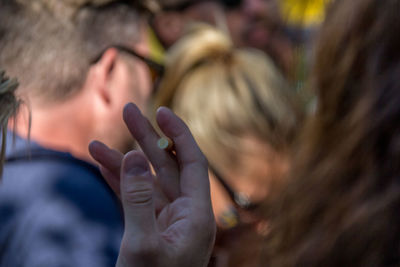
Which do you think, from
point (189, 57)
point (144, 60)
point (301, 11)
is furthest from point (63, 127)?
point (301, 11)

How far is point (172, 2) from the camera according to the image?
373cm

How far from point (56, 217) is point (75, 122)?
423mm

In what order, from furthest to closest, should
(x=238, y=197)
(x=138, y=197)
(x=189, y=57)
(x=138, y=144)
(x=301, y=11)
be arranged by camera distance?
(x=301, y=11) → (x=189, y=57) → (x=238, y=197) → (x=138, y=144) → (x=138, y=197)

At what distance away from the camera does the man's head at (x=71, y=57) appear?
1633 mm

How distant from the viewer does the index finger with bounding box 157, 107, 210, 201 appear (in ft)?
3.32

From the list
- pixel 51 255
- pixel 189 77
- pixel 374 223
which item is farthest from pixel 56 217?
pixel 189 77

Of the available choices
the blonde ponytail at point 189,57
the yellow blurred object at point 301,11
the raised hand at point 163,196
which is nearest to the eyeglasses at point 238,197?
the blonde ponytail at point 189,57

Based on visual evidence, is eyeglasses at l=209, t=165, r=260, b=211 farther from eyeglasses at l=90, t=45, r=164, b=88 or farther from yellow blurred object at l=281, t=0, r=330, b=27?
yellow blurred object at l=281, t=0, r=330, b=27

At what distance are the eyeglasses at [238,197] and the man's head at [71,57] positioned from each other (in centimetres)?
93

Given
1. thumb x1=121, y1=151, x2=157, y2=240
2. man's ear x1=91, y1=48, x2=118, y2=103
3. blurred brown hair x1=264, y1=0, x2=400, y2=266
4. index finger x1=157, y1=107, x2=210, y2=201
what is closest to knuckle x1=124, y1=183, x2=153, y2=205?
thumb x1=121, y1=151, x2=157, y2=240

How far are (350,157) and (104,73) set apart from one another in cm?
83

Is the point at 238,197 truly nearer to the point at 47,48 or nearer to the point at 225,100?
the point at 225,100

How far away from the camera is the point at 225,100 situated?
2752 millimetres

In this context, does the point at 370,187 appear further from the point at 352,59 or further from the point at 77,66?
the point at 77,66
